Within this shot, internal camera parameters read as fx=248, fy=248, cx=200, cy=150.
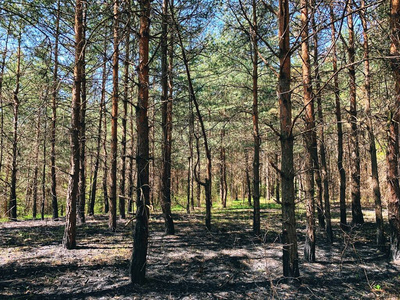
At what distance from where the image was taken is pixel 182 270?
20.7 ft

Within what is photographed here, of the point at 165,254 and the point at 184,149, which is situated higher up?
the point at 184,149

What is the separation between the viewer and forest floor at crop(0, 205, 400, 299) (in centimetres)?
509

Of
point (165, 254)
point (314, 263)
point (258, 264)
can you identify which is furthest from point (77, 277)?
point (314, 263)

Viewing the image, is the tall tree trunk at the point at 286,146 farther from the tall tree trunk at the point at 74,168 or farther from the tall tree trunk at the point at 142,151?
the tall tree trunk at the point at 74,168

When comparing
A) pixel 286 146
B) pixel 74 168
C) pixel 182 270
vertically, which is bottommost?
pixel 182 270

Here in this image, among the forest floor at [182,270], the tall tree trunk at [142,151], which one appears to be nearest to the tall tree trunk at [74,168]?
the forest floor at [182,270]

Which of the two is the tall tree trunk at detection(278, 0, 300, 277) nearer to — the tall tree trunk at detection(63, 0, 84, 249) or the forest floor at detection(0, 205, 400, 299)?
the forest floor at detection(0, 205, 400, 299)

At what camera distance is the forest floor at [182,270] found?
509 centimetres

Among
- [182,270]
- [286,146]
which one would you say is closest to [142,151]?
[286,146]

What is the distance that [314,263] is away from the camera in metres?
6.90

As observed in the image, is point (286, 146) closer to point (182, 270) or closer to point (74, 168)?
point (182, 270)

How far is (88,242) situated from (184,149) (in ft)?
39.1

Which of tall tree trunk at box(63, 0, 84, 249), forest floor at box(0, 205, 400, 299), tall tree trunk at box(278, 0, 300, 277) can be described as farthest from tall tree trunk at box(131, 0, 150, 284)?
tall tree trunk at box(63, 0, 84, 249)

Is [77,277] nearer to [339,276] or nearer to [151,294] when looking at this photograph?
[151,294]
